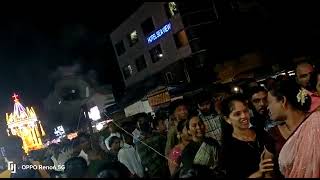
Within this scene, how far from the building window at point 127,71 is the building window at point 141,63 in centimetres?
172

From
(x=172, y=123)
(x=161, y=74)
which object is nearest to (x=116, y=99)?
(x=161, y=74)

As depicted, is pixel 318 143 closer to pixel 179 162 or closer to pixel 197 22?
pixel 179 162

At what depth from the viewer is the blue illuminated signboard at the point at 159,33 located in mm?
35125

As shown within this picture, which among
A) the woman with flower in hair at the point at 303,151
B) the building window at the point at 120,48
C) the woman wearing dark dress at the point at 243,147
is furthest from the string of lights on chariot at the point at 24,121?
the woman with flower in hair at the point at 303,151

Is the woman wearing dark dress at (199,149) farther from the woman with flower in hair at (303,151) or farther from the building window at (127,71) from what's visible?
the building window at (127,71)

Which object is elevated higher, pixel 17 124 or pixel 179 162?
pixel 17 124

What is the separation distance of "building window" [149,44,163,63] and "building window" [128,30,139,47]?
2687mm

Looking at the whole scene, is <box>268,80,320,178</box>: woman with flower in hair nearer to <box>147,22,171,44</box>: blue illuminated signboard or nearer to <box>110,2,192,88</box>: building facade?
<box>110,2,192,88</box>: building facade

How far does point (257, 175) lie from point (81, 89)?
158 ft

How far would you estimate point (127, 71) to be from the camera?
4375cm

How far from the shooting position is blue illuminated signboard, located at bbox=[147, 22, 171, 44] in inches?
1383

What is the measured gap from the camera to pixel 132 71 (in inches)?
1679

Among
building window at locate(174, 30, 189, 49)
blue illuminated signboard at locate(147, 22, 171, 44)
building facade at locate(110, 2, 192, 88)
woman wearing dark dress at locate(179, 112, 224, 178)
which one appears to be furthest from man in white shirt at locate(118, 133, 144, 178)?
blue illuminated signboard at locate(147, 22, 171, 44)

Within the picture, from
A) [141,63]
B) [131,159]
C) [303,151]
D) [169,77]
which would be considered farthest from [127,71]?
[303,151]
